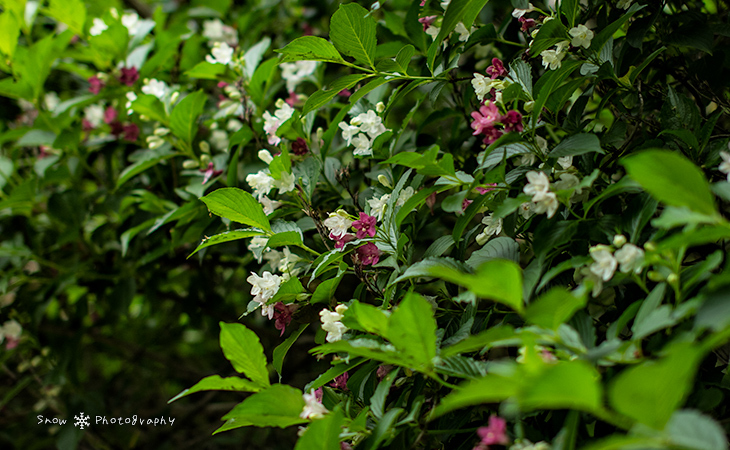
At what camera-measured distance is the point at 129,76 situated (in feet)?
4.75

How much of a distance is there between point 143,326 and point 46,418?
47 centimetres

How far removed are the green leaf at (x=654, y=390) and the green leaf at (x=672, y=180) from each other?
0.14 meters

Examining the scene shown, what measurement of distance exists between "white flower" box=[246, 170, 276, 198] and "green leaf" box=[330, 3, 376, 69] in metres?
0.28

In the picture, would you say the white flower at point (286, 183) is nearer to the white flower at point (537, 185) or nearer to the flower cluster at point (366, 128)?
the flower cluster at point (366, 128)

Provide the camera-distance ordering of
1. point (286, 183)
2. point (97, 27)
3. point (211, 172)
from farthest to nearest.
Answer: point (97, 27) → point (211, 172) → point (286, 183)

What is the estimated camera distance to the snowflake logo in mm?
1659

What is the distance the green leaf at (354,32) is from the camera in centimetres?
86

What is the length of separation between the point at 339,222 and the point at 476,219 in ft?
1.55

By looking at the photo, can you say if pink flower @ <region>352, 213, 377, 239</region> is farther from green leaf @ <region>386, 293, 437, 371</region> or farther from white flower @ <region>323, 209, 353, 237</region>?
green leaf @ <region>386, 293, 437, 371</region>

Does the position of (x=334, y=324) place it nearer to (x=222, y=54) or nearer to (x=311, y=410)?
(x=311, y=410)

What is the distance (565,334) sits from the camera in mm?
546

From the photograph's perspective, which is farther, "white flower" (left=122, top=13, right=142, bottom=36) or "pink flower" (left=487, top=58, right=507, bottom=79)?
"white flower" (left=122, top=13, right=142, bottom=36)

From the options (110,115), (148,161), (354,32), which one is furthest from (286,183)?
(110,115)

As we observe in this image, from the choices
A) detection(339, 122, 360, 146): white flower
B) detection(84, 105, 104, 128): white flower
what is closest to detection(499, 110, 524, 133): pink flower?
detection(339, 122, 360, 146): white flower
